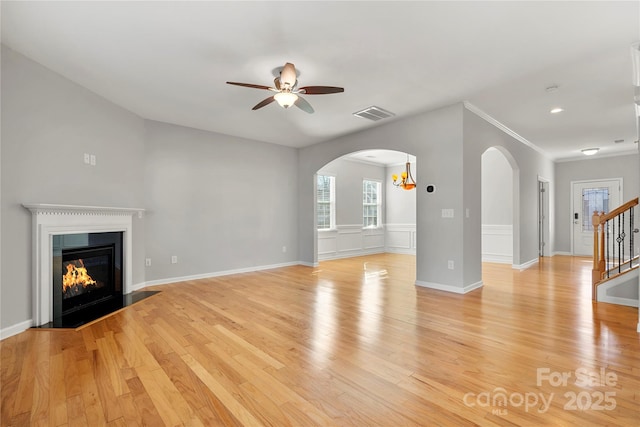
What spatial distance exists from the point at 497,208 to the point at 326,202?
13.7 feet

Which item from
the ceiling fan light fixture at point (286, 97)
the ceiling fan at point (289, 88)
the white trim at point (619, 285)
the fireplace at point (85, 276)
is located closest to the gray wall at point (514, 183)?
the white trim at point (619, 285)

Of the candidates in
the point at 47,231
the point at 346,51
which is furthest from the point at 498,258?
the point at 47,231

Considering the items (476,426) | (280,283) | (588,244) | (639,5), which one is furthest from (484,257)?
(476,426)

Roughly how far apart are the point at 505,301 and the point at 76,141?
577 centimetres

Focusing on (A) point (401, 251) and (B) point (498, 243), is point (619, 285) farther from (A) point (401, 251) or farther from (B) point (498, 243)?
(A) point (401, 251)

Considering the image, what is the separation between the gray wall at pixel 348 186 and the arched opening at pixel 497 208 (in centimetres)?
318

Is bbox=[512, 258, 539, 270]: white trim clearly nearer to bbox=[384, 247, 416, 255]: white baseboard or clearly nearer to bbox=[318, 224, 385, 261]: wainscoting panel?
bbox=[384, 247, 416, 255]: white baseboard

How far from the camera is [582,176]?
831cm

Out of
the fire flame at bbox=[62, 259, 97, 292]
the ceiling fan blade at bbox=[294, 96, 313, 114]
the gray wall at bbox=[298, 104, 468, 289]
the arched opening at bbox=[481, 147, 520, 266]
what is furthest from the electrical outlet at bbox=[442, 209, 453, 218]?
the fire flame at bbox=[62, 259, 97, 292]

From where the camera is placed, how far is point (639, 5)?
230cm

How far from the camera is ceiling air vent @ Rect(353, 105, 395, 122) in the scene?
449cm

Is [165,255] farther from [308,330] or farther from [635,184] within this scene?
[635,184]

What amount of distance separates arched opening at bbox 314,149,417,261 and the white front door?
14.6 feet

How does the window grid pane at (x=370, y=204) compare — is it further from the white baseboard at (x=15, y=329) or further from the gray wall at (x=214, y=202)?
the white baseboard at (x=15, y=329)
